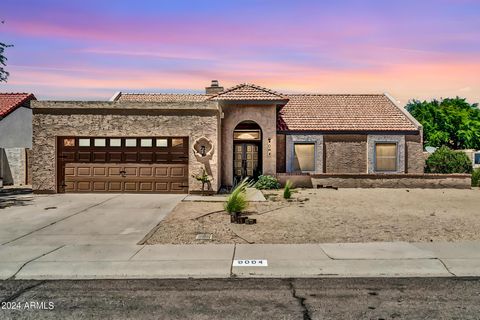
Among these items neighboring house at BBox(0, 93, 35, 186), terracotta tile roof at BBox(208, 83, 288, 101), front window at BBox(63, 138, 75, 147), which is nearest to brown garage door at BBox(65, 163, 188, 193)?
front window at BBox(63, 138, 75, 147)

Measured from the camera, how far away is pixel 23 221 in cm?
1188

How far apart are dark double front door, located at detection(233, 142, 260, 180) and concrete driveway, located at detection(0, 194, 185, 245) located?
23.2 feet

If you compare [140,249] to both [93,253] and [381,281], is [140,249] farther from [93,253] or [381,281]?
[381,281]

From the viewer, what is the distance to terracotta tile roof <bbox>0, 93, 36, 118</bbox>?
24.4 m

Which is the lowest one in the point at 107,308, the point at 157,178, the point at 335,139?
the point at 107,308

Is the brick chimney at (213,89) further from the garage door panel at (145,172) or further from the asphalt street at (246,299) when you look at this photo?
the asphalt street at (246,299)

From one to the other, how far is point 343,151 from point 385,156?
8.72 feet

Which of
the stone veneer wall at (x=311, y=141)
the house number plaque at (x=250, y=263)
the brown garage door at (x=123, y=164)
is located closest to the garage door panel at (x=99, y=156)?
the brown garage door at (x=123, y=164)

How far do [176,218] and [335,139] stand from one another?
1519cm

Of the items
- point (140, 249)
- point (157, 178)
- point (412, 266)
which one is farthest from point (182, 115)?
point (412, 266)

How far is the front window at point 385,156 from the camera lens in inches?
985

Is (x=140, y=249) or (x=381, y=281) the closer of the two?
(x=381, y=281)

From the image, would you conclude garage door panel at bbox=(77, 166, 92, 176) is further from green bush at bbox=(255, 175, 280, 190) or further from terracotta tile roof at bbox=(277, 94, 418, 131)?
terracotta tile roof at bbox=(277, 94, 418, 131)

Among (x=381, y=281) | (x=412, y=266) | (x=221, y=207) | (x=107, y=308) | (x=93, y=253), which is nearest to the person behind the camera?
(x=107, y=308)
